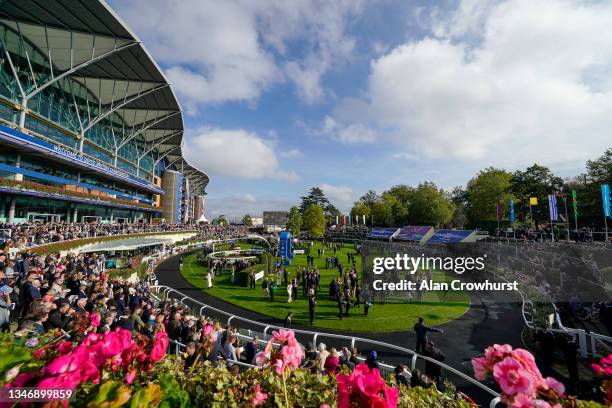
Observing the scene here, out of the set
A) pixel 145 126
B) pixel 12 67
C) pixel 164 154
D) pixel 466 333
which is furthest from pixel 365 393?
pixel 164 154

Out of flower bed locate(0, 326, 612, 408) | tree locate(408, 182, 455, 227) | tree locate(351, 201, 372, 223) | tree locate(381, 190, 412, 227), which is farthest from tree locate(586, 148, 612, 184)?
tree locate(351, 201, 372, 223)

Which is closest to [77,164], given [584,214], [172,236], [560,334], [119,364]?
[172,236]

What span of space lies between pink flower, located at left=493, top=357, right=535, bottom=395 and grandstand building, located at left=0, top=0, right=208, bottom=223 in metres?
34.1

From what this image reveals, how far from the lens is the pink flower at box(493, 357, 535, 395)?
59.9 inches

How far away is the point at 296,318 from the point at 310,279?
13.6ft

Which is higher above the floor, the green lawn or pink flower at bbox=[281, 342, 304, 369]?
pink flower at bbox=[281, 342, 304, 369]

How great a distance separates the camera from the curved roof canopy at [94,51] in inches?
988

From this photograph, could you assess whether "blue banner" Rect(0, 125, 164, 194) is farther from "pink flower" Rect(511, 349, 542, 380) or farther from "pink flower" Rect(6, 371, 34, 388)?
"pink flower" Rect(511, 349, 542, 380)

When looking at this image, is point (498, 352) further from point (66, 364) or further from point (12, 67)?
point (12, 67)

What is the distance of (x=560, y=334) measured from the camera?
34.3ft

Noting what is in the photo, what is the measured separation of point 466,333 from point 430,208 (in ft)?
178

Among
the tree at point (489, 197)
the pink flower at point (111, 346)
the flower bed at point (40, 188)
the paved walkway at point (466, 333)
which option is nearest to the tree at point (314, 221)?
the tree at point (489, 197)

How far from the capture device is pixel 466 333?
12.7 meters

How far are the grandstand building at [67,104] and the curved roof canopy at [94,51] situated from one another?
105 millimetres
